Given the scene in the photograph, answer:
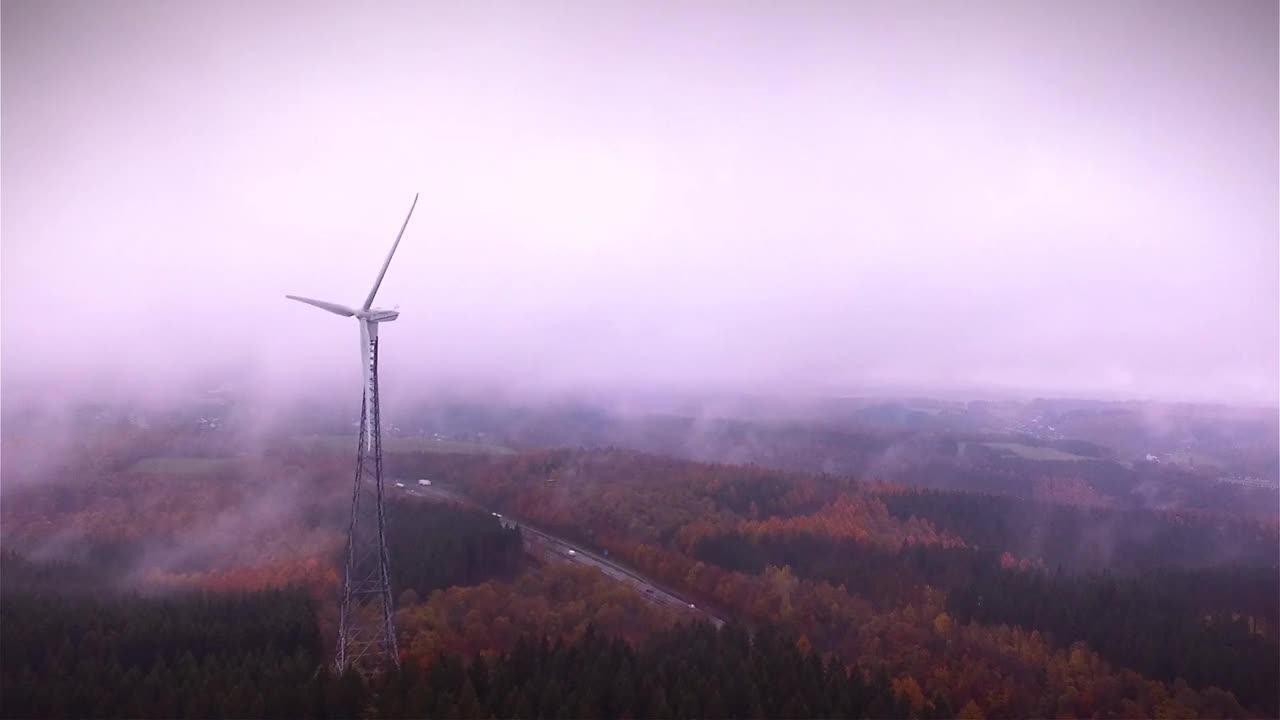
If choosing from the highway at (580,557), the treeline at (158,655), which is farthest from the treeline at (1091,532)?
the treeline at (158,655)

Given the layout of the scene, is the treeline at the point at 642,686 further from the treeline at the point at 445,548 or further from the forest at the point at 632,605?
the treeline at the point at 445,548

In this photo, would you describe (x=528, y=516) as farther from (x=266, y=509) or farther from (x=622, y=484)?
(x=266, y=509)

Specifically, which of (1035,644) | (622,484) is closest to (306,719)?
(1035,644)

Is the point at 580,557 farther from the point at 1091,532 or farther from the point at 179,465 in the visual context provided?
the point at 1091,532

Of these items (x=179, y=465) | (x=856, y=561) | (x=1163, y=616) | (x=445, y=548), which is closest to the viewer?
(x=1163, y=616)

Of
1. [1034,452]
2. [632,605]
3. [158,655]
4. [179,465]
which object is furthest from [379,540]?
[1034,452]

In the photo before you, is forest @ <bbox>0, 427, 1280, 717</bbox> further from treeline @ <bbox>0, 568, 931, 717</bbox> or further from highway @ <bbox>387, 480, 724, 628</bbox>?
highway @ <bbox>387, 480, 724, 628</bbox>

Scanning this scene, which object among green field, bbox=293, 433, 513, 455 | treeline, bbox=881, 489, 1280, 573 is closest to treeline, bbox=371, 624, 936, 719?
treeline, bbox=881, 489, 1280, 573
